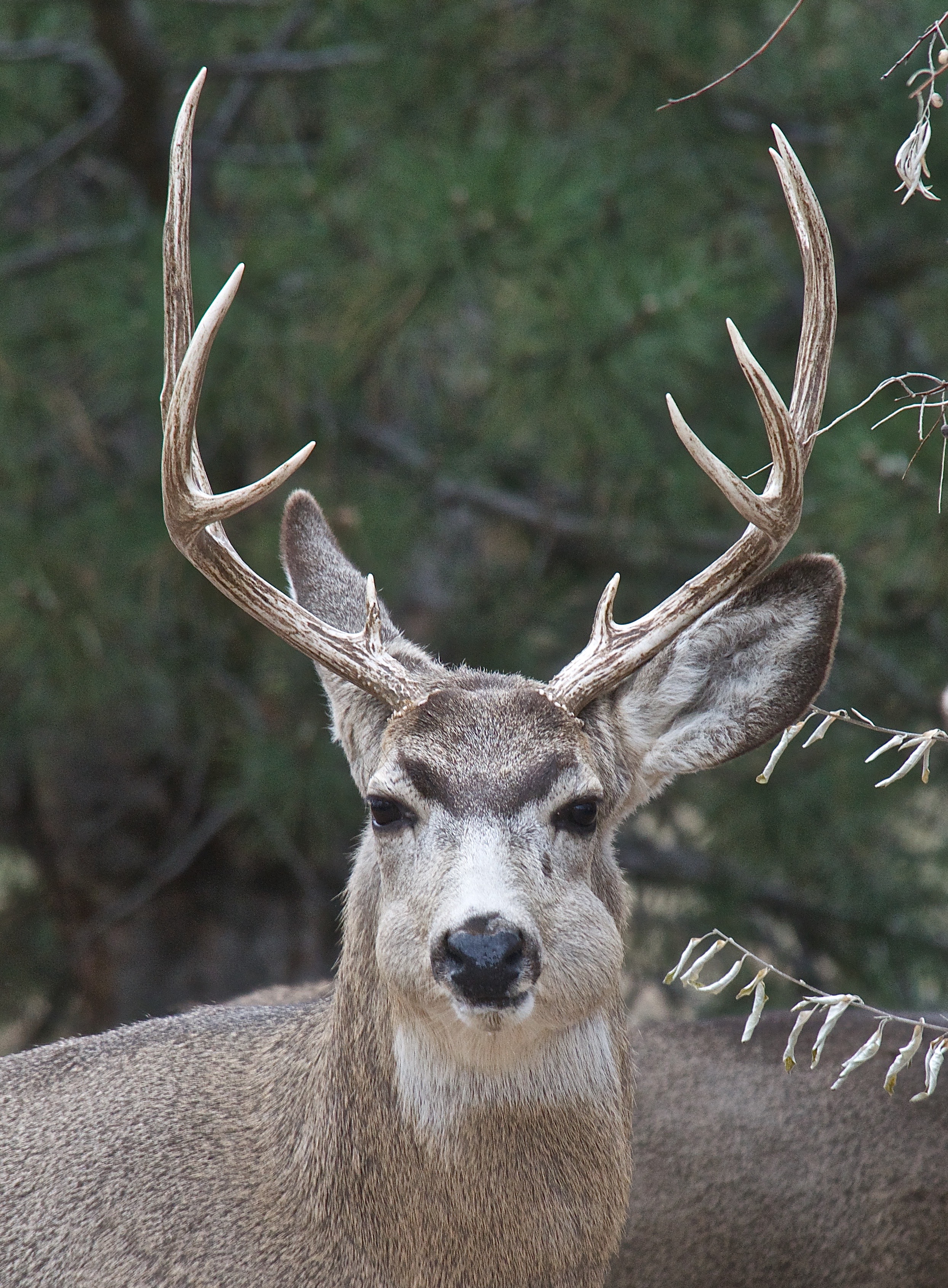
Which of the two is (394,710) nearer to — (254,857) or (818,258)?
(818,258)

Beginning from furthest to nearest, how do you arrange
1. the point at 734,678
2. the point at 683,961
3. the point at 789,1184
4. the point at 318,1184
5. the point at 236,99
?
the point at 236,99, the point at 789,1184, the point at 734,678, the point at 318,1184, the point at 683,961

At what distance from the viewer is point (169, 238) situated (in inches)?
147

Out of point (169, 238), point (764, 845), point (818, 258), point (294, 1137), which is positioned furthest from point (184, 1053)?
point (764, 845)

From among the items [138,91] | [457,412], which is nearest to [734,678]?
[457,412]

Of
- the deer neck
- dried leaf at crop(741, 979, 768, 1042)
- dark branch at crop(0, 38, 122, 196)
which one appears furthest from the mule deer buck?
dark branch at crop(0, 38, 122, 196)

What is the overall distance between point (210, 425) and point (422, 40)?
1.95m

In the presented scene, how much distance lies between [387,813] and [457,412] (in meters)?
4.74

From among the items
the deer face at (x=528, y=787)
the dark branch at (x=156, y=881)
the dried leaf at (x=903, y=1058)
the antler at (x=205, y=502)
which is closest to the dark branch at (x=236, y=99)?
the dark branch at (x=156, y=881)

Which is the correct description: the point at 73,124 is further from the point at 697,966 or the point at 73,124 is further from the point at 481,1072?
the point at 697,966

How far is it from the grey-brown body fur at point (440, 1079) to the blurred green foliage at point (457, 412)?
7.35 feet

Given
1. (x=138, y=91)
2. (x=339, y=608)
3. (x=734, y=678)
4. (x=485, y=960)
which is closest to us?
(x=485, y=960)

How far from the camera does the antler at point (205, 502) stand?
3629mm

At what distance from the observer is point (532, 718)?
3678mm

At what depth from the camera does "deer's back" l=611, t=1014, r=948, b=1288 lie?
4.73 metres
